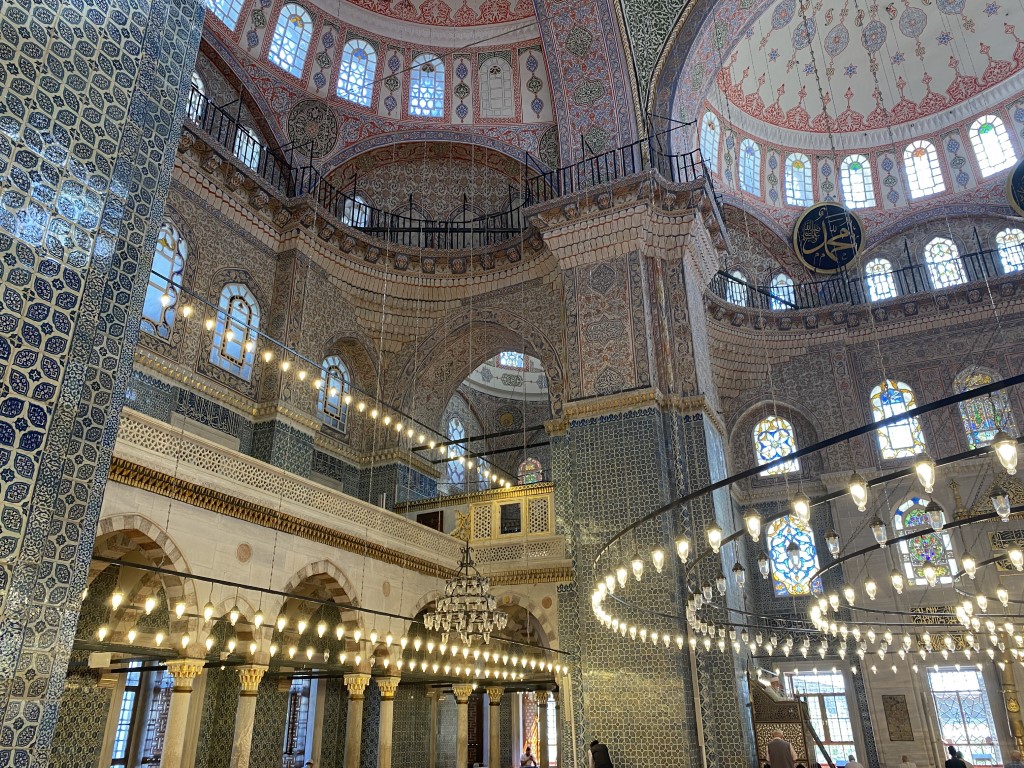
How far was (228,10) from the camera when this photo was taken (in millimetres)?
11336

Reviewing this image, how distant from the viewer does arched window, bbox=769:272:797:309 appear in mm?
15008

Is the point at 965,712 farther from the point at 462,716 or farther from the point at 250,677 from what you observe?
the point at 250,677

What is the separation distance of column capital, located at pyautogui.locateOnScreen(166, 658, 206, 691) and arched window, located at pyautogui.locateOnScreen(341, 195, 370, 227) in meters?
7.68

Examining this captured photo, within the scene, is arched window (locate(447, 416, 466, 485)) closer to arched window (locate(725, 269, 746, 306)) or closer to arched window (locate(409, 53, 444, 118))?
arched window (locate(725, 269, 746, 306))

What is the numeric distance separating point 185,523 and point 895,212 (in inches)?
565

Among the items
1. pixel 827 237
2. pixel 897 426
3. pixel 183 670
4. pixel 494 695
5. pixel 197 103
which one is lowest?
pixel 494 695

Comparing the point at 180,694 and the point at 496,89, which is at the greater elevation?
the point at 496,89

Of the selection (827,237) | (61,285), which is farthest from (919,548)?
(61,285)

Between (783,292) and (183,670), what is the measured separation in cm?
1282

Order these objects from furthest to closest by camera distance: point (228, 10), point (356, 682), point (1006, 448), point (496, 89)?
point (496, 89) → point (228, 10) → point (356, 682) → point (1006, 448)

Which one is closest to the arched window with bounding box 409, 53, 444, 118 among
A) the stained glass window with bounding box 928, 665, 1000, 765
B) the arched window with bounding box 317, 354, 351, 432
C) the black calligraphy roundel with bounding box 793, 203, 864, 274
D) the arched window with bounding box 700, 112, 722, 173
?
the arched window with bounding box 317, 354, 351, 432

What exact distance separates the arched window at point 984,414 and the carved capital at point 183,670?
12.5 m

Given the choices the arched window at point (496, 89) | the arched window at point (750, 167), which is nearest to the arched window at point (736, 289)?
the arched window at point (750, 167)

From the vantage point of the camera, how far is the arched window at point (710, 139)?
13.8 m
